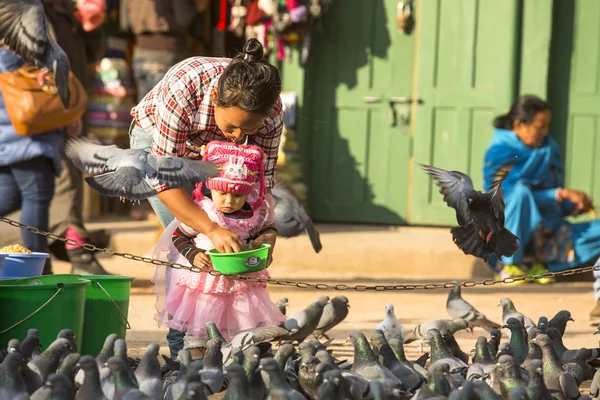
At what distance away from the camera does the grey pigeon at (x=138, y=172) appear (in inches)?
175

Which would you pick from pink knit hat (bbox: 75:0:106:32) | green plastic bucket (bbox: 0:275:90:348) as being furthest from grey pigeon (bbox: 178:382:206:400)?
pink knit hat (bbox: 75:0:106:32)

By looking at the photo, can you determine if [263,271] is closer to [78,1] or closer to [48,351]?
[48,351]

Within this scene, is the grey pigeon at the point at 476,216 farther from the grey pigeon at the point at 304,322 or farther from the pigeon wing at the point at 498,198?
the grey pigeon at the point at 304,322

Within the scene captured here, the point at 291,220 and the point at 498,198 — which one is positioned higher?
the point at 498,198

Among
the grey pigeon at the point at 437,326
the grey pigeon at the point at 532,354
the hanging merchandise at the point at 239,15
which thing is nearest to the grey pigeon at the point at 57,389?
the grey pigeon at the point at 532,354

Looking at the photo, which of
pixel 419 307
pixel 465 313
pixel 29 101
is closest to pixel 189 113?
pixel 465 313

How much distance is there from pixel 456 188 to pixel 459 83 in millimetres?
5644

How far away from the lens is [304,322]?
588 centimetres

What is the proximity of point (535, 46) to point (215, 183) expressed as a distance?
640cm

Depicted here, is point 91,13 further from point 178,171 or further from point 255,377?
point 255,377

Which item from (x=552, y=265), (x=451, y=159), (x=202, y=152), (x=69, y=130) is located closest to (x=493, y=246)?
(x=202, y=152)

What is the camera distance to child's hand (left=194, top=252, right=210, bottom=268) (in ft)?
16.0

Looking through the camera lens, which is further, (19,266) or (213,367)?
(19,266)

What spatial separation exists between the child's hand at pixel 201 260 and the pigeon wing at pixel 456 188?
1106 millimetres
